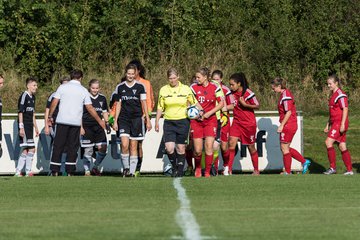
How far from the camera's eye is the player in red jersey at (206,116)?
61.5 ft

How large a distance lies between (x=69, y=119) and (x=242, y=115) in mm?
3474

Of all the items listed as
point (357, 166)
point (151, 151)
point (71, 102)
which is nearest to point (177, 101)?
point (71, 102)

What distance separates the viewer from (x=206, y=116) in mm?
18656

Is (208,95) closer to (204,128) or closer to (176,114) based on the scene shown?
(204,128)

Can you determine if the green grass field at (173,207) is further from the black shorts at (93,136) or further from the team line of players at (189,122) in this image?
the black shorts at (93,136)

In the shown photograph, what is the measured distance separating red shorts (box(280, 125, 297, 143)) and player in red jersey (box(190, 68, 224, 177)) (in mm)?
1946

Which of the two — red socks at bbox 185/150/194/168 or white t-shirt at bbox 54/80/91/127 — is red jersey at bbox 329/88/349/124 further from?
white t-shirt at bbox 54/80/91/127

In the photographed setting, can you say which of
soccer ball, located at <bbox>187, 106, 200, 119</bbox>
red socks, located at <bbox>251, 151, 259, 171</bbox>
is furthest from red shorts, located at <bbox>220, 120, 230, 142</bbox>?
soccer ball, located at <bbox>187, 106, 200, 119</bbox>

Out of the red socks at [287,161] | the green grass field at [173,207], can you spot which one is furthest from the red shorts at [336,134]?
the green grass field at [173,207]

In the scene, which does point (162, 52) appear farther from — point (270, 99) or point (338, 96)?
point (338, 96)

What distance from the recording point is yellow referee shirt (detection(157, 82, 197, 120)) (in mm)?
18672

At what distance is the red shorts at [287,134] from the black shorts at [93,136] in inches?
137

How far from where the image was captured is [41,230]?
1075cm

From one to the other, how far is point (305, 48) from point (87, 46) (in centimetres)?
683
